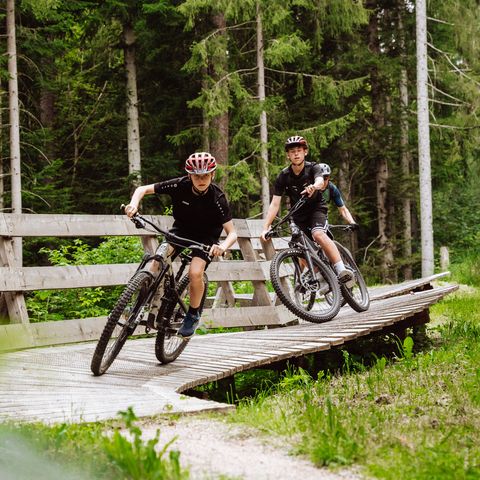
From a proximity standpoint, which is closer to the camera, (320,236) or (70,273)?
(70,273)

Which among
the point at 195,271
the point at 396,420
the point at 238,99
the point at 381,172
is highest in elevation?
the point at 238,99

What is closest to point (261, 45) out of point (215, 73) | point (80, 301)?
Answer: point (215, 73)

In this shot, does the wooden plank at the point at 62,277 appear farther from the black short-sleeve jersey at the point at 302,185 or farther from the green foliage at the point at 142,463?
the green foliage at the point at 142,463

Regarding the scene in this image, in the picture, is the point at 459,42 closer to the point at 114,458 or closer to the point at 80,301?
the point at 80,301

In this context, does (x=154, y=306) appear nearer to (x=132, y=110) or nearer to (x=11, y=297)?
(x=11, y=297)

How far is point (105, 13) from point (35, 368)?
17106 millimetres

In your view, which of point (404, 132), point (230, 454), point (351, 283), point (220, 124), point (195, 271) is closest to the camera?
point (230, 454)

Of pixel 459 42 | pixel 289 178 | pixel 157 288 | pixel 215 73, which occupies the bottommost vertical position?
pixel 157 288

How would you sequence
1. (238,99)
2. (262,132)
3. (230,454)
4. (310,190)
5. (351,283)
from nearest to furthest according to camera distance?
(230,454) → (310,190) → (351,283) → (262,132) → (238,99)

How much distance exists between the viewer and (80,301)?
10328 mm

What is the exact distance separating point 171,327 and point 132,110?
16.3 metres

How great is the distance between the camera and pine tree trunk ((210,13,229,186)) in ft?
63.3

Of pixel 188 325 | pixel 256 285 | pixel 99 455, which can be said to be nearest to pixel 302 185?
pixel 256 285

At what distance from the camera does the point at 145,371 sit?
598 cm
